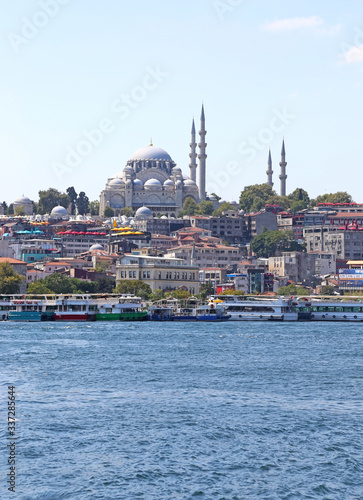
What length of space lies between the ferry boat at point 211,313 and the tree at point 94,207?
107815mm

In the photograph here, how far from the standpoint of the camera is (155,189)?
7126 inches

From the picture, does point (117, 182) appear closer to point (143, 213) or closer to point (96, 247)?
point (143, 213)

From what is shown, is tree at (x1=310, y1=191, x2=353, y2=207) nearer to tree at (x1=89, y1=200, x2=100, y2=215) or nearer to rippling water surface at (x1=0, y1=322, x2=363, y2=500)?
tree at (x1=89, y1=200, x2=100, y2=215)

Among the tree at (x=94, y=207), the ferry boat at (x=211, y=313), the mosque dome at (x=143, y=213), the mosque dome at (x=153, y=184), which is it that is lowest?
the ferry boat at (x=211, y=313)

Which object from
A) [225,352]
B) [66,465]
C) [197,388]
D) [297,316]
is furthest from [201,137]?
[66,465]

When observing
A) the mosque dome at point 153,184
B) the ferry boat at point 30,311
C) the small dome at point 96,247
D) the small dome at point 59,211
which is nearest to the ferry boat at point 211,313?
the ferry boat at point 30,311

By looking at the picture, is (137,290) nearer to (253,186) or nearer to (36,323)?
(36,323)

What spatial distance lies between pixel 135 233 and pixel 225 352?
3700 inches

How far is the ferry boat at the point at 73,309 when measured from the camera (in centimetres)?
7481

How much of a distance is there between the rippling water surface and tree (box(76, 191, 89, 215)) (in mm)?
134846

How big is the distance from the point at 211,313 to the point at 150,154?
4550 inches

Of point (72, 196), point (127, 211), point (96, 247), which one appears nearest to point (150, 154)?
point (72, 196)

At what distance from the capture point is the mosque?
178 meters

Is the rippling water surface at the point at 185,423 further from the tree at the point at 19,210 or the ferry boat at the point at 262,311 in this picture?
the tree at the point at 19,210
